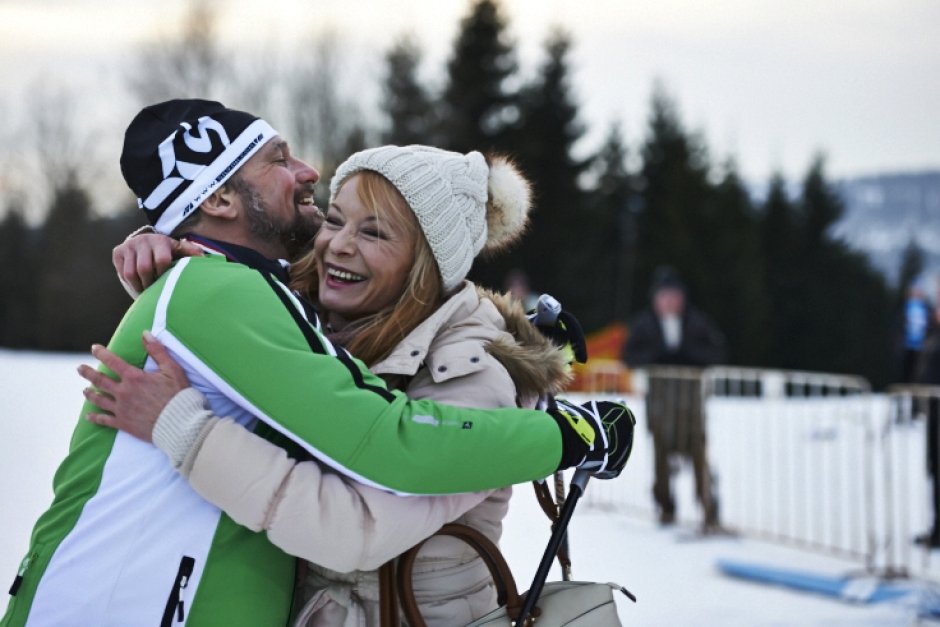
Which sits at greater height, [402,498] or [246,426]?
[246,426]

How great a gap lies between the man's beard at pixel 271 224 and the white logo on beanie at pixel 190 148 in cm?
10

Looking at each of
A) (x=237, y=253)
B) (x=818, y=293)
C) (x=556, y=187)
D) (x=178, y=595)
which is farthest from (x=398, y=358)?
(x=818, y=293)

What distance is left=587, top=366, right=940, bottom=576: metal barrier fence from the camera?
683 cm

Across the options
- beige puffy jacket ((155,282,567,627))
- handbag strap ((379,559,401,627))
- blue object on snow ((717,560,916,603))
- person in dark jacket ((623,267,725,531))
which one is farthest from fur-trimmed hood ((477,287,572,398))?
person in dark jacket ((623,267,725,531))

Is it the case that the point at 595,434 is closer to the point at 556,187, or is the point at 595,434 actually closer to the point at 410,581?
the point at 410,581

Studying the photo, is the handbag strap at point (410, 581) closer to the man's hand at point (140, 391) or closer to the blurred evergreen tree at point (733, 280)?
the man's hand at point (140, 391)

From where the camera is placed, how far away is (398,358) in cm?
208

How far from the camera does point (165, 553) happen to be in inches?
72.6

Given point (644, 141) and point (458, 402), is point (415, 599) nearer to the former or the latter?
point (458, 402)

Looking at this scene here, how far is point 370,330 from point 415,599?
60cm

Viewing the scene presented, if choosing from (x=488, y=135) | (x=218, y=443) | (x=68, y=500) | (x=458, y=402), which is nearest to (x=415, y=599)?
(x=458, y=402)

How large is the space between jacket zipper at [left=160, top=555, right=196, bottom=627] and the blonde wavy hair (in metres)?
0.59

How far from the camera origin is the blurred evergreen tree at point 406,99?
1302 inches

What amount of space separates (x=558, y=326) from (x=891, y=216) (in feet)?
218
